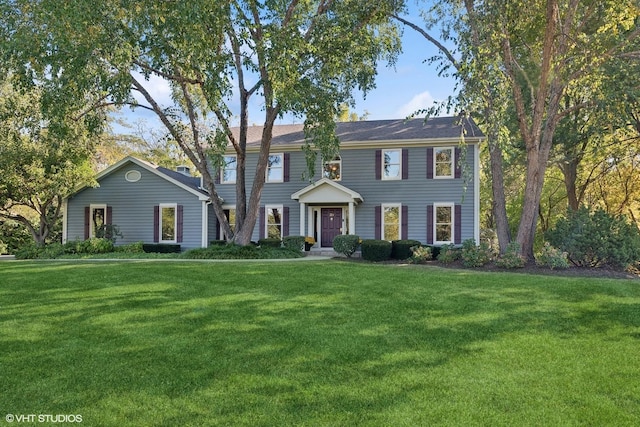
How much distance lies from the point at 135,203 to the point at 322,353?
53.9ft

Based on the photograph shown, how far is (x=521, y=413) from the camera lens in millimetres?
3369

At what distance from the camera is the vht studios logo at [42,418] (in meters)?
3.28

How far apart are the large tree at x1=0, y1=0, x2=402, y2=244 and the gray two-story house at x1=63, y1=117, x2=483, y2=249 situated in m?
4.71

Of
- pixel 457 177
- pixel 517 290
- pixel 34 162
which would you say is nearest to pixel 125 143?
pixel 34 162

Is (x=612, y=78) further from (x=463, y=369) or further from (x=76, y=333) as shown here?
(x=76, y=333)

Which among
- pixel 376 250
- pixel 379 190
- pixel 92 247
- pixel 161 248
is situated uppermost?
pixel 379 190

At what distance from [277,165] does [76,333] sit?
45.7 feet

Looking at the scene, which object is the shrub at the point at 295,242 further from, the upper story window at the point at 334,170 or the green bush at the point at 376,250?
the green bush at the point at 376,250

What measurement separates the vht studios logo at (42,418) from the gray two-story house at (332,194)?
13964mm

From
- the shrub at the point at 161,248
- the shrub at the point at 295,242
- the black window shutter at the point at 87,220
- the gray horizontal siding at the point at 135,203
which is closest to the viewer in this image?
the shrub at the point at 295,242

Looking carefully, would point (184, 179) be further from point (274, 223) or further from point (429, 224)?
point (429, 224)

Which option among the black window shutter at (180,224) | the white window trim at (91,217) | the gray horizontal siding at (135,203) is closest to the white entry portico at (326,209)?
the gray horizontal siding at (135,203)

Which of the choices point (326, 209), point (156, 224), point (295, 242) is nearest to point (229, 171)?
point (156, 224)

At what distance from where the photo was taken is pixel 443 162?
17.0m
